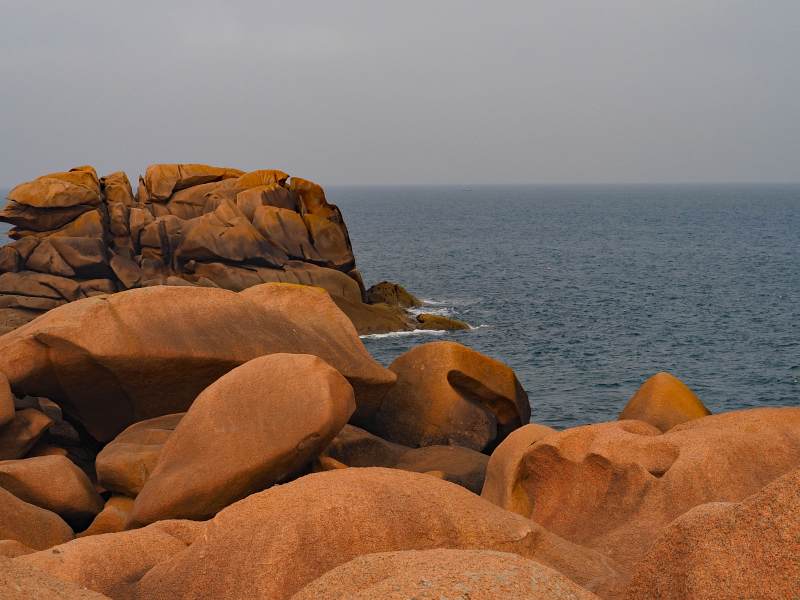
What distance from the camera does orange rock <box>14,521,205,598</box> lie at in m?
8.53

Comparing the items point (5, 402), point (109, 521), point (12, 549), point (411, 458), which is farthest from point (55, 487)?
point (411, 458)

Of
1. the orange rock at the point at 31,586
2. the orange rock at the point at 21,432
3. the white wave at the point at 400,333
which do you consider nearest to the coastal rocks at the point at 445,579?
the orange rock at the point at 31,586

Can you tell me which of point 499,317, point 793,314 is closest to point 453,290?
point 499,317

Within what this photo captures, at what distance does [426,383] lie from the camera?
18.7 meters

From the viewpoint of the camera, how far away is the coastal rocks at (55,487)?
42.7 feet

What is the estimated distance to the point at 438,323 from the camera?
1848 inches

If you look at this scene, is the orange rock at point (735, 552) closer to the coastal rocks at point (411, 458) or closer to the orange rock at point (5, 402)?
the coastal rocks at point (411, 458)

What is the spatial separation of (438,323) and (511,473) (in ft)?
109

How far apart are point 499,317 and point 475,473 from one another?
116 feet

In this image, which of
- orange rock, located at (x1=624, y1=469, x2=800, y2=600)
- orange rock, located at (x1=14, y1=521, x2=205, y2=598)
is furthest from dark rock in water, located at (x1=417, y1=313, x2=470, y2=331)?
orange rock, located at (x1=624, y1=469, x2=800, y2=600)

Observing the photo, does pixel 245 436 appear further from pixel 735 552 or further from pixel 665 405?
pixel 665 405

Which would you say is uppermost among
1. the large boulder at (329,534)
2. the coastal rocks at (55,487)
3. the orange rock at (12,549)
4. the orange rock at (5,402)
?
the large boulder at (329,534)

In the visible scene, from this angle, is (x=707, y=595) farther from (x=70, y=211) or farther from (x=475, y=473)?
(x=70, y=211)

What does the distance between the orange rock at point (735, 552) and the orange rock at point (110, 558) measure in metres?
4.71
